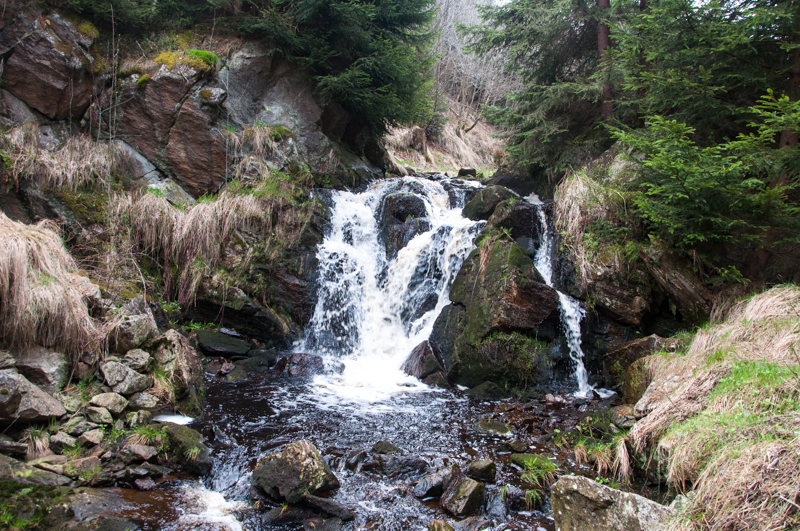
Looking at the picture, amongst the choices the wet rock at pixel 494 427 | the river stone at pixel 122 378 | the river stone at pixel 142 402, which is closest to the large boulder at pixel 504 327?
the wet rock at pixel 494 427

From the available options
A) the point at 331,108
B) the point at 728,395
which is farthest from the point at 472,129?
the point at 728,395

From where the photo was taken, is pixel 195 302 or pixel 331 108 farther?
pixel 331 108

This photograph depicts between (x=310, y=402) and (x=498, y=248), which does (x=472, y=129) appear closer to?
(x=498, y=248)

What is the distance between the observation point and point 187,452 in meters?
3.94

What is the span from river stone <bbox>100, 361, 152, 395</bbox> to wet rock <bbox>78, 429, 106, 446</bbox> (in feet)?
1.95

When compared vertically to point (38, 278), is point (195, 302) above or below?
below

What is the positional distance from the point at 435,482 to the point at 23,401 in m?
3.69

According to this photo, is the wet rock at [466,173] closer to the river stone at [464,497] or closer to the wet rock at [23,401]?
the river stone at [464,497]

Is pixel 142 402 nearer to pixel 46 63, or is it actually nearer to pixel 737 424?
pixel 737 424

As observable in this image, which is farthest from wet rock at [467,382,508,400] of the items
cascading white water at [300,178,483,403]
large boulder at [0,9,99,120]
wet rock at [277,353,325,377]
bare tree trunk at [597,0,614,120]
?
large boulder at [0,9,99,120]

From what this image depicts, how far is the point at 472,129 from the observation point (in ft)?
81.1

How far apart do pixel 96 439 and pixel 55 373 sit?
2.93 ft

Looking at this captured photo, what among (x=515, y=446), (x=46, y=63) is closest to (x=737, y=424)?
(x=515, y=446)

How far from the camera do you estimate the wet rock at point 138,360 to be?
463cm
